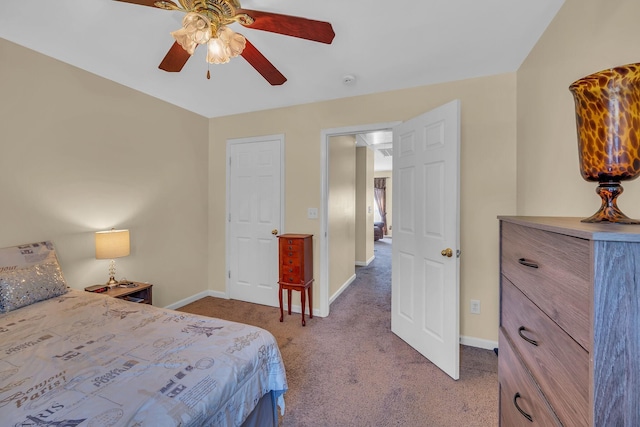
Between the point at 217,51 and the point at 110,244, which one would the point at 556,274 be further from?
the point at 110,244

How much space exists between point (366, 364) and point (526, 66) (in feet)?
8.90

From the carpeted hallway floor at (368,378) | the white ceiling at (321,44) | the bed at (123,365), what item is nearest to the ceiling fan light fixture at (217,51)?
the white ceiling at (321,44)

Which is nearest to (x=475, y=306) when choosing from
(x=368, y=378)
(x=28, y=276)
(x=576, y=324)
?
(x=368, y=378)

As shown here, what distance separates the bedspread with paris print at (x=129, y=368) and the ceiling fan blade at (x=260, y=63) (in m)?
1.59

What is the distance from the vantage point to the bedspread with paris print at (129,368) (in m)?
0.81

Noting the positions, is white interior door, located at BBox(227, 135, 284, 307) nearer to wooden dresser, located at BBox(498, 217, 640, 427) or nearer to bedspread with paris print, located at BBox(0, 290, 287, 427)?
bedspread with paris print, located at BBox(0, 290, 287, 427)

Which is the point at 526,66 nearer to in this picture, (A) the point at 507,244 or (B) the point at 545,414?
(A) the point at 507,244

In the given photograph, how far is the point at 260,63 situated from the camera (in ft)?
5.39

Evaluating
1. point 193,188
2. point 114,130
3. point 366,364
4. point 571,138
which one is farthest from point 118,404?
point 193,188

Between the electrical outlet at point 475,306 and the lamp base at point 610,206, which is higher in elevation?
the lamp base at point 610,206

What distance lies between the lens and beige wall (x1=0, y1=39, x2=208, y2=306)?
1.93m

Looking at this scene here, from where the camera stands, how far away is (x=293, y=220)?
3109 millimetres

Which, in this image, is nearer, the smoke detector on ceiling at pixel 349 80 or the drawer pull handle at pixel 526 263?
the drawer pull handle at pixel 526 263

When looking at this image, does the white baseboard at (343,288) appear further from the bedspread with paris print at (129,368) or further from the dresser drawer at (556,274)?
the dresser drawer at (556,274)
